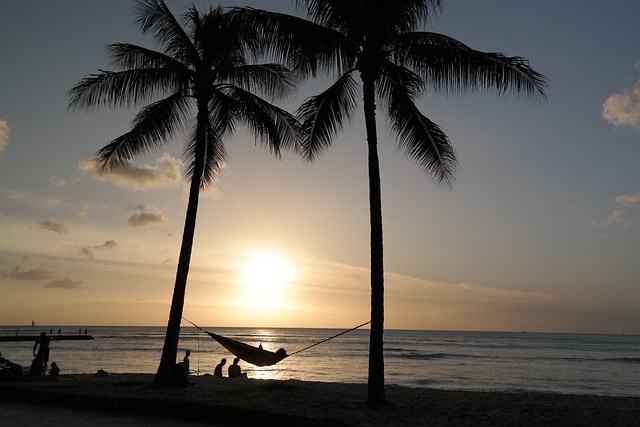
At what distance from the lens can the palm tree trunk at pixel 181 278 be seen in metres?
11.8

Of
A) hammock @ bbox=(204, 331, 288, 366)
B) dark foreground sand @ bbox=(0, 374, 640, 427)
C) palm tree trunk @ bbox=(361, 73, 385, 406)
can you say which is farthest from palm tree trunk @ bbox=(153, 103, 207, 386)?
palm tree trunk @ bbox=(361, 73, 385, 406)

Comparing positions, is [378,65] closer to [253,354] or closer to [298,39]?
[298,39]

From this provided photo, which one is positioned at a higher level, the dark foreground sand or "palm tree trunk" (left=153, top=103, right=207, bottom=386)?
"palm tree trunk" (left=153, top=103, right=207, bottom=386)

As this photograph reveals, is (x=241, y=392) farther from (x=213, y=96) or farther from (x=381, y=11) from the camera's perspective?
(x=381, y=11)

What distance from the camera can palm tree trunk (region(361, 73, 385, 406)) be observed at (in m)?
9.76

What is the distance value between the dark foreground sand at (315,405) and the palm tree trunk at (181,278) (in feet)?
1.73

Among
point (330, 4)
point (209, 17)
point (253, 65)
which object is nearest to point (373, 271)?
point (330, 4)

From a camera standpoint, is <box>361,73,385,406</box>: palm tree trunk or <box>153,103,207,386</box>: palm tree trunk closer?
<box>361,73,385,406</box>: palm tree trunk

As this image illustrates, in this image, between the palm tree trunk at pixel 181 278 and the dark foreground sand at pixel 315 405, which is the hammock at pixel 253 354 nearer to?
the dark foreground sand at pixel 315 405

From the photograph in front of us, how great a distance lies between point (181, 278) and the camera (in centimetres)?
1213

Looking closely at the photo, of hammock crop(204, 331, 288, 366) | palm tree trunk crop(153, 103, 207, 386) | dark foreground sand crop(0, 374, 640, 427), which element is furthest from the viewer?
hammock crop(204, 331, 288, 366)

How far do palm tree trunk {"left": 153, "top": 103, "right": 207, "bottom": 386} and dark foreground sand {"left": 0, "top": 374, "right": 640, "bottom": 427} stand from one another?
527 mm

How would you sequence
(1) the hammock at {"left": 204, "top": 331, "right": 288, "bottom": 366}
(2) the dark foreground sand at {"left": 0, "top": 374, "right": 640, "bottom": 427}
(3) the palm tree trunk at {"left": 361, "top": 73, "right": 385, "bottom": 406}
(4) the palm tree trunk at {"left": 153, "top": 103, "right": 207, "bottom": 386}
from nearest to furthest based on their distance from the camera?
(2) the dark foreground sand at {"left": 0, "top": 374, "right": 640, "bottom": 427} < (3) the palm tree trunk at {"left": 361, "top": 73, "right": 385, "bottom": 406} < (4) the palm tree trunk at {"left": 153, "top": 103, "right": 207, "bottom": 386} < (1) the hammock at {"left": 204, "top": 331, "right": 288, "bottom": 366}

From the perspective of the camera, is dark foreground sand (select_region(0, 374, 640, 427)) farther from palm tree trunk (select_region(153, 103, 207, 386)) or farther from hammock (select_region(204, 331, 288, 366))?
hammock (select_region(204, 331, 288, 366))
